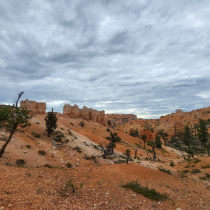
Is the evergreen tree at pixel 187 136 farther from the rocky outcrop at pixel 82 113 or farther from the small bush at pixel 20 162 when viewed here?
the small bush at pixel 20 162

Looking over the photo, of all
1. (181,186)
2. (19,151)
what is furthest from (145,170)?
(19,151)

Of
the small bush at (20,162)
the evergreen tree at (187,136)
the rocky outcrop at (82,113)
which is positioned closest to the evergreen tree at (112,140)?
the small bush at (20,162)

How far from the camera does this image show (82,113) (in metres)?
51.0

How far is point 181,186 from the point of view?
1123cm

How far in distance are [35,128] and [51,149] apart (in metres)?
8.50

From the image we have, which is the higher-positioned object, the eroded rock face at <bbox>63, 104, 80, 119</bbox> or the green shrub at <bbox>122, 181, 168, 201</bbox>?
the eroded rock face at <bbox>63, 104, 80, 119</bbox>

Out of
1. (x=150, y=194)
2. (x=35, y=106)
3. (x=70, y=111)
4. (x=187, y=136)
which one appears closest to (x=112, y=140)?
(x=150, y=194)

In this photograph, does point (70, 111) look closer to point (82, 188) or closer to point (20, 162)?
point (20, 162)

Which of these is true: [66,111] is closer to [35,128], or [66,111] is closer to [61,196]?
[35,128]

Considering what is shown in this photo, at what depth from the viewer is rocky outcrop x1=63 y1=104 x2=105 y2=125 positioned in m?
46.4

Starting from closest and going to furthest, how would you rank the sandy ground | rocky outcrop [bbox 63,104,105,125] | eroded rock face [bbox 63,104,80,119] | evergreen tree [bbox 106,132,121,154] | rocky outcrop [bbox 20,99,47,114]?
1. the sandy ground
2. evergreen tree [bbox 106,132,121,154]
3. rocky outcrop [bbox 20,99,47,114]
4. eroded rock face [bbox 63,104,80,119]
5. rocky outcrop [bbox 63,104,105,125]

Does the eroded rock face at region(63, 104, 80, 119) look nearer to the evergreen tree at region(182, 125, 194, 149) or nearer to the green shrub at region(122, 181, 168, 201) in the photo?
the evergreen tree at region(182, 125, 194, 149)

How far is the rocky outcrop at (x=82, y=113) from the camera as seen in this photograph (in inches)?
1827

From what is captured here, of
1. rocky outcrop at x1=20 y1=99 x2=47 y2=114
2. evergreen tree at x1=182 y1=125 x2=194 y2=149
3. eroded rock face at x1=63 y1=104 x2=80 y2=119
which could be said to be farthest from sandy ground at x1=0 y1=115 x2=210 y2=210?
evergreen tree at x1=182 y1=125 x2=194 y2=149
